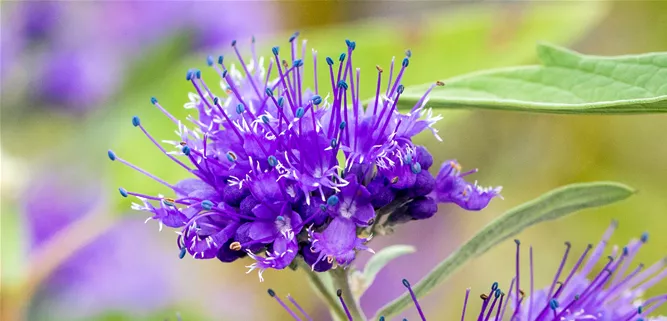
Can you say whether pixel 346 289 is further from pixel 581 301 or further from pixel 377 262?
pixel 581 301

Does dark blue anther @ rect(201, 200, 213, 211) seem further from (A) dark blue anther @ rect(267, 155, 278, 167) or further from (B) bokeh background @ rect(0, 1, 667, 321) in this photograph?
(B) bokeh background @ rect(0, 1, 667, 321)

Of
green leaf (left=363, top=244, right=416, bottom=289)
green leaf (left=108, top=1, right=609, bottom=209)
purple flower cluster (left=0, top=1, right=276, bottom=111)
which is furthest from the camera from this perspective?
purple flower cluster (left=0, top=1, right=276, bottom=111)

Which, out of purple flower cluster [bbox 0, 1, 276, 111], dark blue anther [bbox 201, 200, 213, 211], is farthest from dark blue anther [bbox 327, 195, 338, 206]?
purple flower cluster [bbox 0, 1, 276, 111]

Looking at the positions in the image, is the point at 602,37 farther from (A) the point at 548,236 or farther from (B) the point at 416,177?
(B) the point at 416,177

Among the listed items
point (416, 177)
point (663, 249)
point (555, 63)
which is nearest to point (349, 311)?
point (416, 177)

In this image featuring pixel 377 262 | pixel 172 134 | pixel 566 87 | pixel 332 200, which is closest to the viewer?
pixel 332 200

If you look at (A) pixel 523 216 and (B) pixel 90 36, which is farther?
(B) pixel 90 36

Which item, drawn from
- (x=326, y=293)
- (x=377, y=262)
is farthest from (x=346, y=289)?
(x=377, y=262)

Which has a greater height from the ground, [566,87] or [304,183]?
[566,87]
